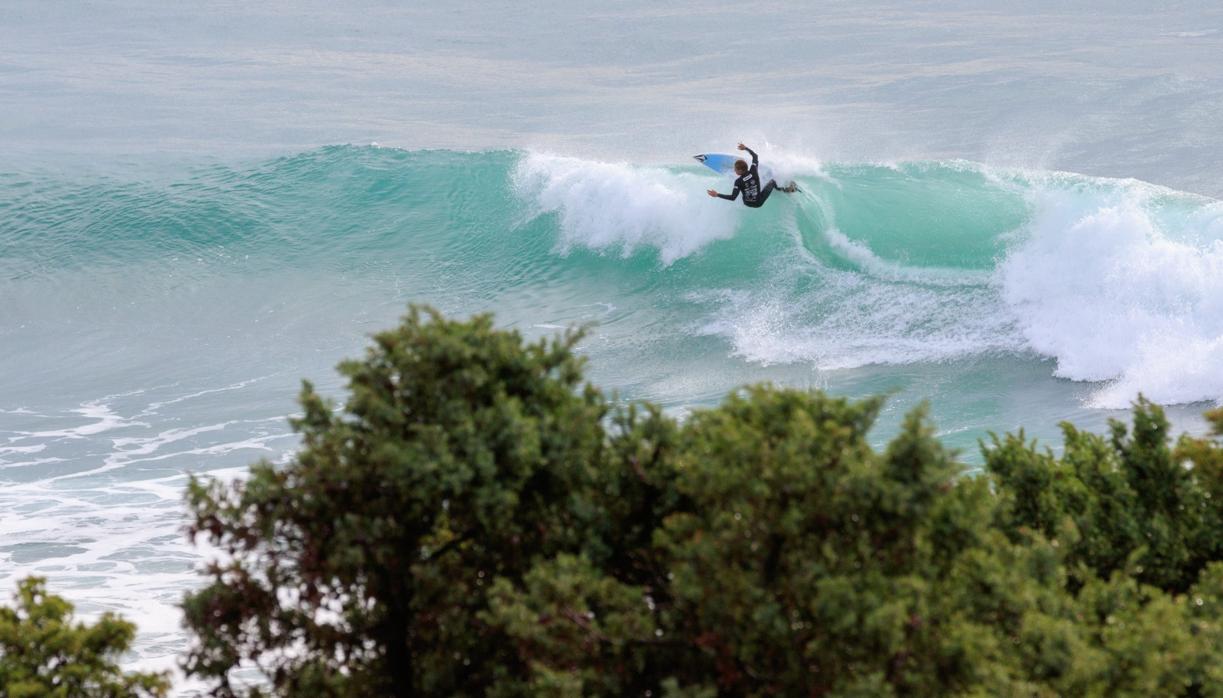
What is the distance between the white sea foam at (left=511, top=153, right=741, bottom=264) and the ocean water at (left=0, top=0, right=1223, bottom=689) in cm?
8

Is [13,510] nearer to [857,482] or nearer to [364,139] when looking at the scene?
[857,482]

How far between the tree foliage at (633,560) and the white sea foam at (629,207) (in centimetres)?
1895

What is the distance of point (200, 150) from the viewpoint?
122ft

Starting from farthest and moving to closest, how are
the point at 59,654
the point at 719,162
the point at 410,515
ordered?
the point at 719,162 → the point at 59,654 → the point at 410,515

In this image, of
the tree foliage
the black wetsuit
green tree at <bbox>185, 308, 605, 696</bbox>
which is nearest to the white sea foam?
the black wetsuit

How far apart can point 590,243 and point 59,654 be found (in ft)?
66.9

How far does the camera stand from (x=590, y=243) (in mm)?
27172

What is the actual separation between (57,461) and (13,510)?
6.61 ft

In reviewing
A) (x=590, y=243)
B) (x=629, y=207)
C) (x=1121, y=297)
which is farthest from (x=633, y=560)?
(x=629, y=207)

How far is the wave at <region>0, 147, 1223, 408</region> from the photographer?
65.5 feet

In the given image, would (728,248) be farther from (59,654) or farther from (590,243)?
(59,654)

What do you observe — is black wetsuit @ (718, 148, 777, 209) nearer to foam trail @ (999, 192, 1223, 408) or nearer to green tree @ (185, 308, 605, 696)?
foam trail @ (999, 192, 1223, 408)

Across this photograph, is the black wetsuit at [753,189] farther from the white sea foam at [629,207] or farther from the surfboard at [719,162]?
the white sea foam at [629,207]

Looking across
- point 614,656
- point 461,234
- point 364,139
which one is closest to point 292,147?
point 364,139
